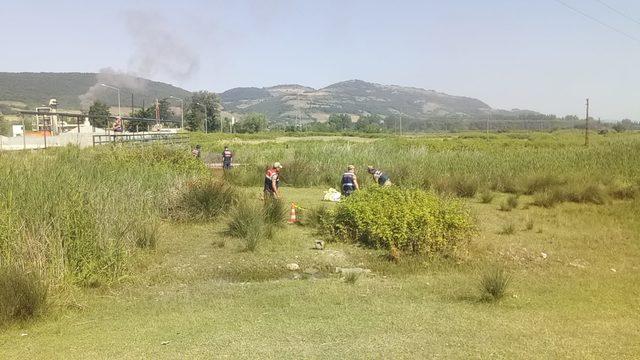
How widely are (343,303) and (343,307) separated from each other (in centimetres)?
20

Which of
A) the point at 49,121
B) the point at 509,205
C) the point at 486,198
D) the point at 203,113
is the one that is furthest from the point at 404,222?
the point at 203,113

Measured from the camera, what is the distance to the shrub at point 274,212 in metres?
13.6

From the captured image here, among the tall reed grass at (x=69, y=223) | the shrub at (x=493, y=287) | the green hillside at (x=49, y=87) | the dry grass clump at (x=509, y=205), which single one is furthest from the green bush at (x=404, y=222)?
the green hillside at (x=49, y=87)

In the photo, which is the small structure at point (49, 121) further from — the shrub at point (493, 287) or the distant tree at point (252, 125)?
the distant tree at point (252, 125)

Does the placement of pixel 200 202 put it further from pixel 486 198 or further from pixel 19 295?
pixel 486 198

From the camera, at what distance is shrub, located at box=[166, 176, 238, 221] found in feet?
47.1

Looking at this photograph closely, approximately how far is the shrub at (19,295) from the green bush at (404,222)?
20.6 feet

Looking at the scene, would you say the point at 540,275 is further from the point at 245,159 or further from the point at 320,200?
the point at 245,159

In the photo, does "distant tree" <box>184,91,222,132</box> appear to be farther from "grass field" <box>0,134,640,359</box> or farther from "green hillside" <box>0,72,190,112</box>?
"grass field" <box>0,134,640,359</box>

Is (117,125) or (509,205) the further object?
(117,125)

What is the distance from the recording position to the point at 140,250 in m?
10.8

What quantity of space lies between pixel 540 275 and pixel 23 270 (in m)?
8.04

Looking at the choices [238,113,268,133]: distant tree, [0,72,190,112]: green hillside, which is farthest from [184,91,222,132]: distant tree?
[0,72,190,112]: green hillside

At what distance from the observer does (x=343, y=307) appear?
25.7ft
